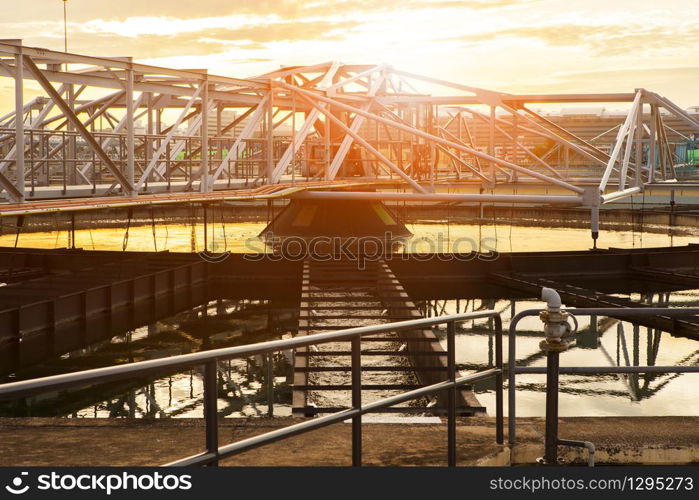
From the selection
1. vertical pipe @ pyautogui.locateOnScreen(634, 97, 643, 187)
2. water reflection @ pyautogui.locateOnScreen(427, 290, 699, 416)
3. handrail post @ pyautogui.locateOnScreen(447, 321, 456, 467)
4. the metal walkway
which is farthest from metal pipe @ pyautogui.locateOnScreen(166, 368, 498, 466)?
vertical pipe @ pyautogui.locateOnScreen(634, 97, 643, 187)

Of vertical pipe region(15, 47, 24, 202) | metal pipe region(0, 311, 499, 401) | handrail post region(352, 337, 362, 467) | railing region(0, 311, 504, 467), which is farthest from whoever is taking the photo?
vertical pipe region(15, 47, 24, 202)

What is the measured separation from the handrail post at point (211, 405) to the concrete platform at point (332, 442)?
2223 mm

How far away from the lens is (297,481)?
5.72m

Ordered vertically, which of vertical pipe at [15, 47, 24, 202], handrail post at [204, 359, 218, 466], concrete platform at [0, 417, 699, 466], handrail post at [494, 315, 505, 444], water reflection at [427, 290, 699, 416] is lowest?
water reflection at [427, 290, 699, 416]

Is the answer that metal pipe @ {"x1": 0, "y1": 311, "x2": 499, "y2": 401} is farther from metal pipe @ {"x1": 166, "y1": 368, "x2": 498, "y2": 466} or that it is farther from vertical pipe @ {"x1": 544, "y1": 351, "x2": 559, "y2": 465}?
vertical pipe @ {"x1": 544, "y1": 351, "x2": 559, "y2": 465}

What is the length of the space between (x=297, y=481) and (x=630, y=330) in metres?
Result: 27.3

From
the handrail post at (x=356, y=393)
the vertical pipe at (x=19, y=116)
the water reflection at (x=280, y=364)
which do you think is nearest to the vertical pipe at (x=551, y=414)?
the handrail post at (x=356, y=393)

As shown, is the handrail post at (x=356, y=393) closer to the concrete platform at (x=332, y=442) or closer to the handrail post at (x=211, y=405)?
the concrete platform at (x=332, y=442)

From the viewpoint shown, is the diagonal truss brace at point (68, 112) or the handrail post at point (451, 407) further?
the diagonal truss brace at point (68, 112)

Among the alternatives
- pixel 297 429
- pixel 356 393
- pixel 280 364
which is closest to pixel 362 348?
pixel 280 364

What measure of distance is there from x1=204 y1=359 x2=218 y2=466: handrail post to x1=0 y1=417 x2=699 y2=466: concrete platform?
2.22 metres

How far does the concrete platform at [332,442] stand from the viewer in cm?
777

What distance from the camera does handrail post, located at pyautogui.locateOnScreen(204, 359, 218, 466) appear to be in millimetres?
5371

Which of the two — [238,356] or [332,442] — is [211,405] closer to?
[238,356]
